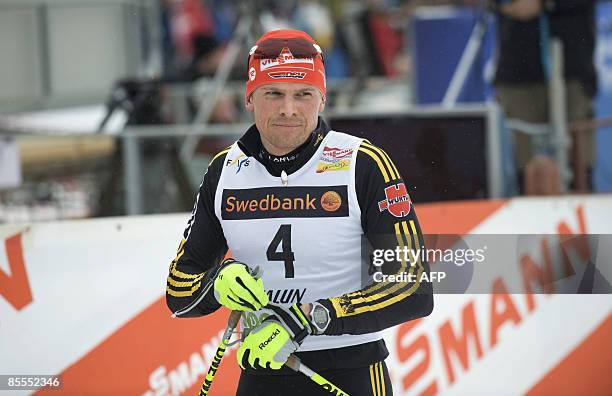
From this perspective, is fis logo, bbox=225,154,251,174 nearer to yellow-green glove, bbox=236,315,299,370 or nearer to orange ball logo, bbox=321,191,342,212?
orange ball logo, bbox=321,191,342,212

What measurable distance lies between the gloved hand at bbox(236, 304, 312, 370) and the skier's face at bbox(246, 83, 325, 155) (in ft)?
1.73

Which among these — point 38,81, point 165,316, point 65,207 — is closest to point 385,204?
point 165,316

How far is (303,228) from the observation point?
3.66 m

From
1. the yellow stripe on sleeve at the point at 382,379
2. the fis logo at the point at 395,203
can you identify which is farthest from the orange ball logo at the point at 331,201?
the yellow stripe on sleeve at the point at 382,379

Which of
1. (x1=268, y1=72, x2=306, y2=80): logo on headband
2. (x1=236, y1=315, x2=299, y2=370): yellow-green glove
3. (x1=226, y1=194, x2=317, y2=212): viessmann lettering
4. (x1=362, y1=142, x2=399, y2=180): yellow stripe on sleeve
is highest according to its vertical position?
(x1=268, y1=72, x2=306, y2=80): logo on headband

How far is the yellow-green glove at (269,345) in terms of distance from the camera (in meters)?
3.42

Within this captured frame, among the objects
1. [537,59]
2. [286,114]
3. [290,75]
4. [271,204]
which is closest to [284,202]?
[271,204]

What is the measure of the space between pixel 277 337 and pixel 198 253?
0.51m

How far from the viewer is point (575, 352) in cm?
548

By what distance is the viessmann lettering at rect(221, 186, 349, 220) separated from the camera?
11.9 ft

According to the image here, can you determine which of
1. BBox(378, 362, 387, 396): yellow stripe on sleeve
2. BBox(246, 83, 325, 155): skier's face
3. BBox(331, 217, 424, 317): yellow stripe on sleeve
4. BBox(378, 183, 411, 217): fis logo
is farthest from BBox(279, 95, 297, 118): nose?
BBox(378, 362, 387, 396): yellow stripe on sleeve

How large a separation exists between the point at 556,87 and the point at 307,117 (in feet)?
12.2

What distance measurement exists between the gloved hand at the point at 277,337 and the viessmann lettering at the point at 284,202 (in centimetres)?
34

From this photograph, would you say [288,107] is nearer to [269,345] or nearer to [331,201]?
[331,201]
